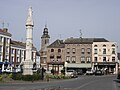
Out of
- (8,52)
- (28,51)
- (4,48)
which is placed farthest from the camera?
(8,52)

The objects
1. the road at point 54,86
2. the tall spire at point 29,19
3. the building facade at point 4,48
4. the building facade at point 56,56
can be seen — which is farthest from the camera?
the building facade at point 56,56

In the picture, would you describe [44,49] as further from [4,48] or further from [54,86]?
[54,86]

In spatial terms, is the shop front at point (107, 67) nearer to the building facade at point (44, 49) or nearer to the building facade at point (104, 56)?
the building facade at point (104, 56)

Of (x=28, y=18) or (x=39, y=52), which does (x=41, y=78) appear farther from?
(x=39, y=52)

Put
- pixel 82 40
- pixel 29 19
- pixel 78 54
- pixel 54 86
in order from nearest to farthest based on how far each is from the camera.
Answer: pixel 54 86 → pixel 29 19 → pixel 78 54 → pixel 82 40

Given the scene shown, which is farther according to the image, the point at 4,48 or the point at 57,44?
the point at 57,44

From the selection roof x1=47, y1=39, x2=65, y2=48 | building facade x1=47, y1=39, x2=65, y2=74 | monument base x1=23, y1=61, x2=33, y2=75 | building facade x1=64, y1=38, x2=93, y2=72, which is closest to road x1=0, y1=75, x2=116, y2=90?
monument base x1=23, y1=61, x2=33, y2=75

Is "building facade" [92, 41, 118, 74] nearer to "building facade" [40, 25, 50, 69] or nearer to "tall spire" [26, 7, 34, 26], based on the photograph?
"building facade" [40, 25, 50, 69]

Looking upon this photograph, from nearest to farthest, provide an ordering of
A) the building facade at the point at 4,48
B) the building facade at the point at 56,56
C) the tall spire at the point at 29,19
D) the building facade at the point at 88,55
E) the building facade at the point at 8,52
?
the tall spire at the point at 29,19 → the building facade at the point at 4,48 → the building facade at the point at 8,52 → the building facade at the point at 88,55 → the building facade at the point at 56,56

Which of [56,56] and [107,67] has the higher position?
[56,56]

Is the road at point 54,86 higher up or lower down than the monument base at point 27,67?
lower down

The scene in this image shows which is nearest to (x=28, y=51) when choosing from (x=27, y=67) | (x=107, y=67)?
(x=27, y=67)

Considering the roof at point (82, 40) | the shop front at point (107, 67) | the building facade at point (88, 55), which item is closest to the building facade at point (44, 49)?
the building facade at point (88, 55)

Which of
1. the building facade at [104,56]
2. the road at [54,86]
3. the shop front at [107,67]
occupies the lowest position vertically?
the road at [54,86]
